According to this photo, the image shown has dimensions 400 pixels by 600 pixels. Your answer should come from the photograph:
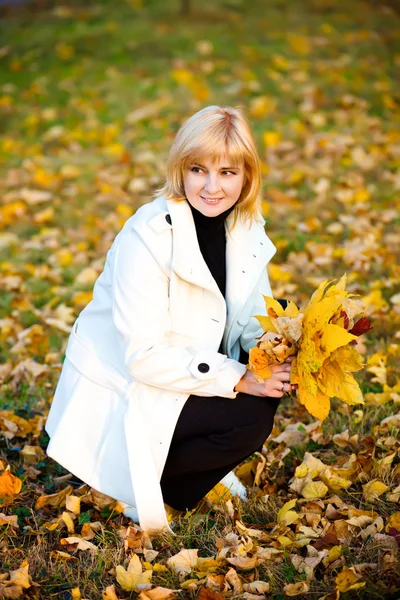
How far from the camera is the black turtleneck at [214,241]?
270 centimetres

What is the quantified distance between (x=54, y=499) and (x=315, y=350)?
1.17m

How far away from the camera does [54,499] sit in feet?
9.16

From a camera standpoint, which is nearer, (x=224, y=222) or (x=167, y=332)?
(x=167, y=332)

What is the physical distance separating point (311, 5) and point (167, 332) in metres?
9.35

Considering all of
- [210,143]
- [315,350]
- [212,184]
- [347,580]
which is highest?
[210,143]

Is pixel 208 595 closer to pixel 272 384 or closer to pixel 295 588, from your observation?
pixel 295 588

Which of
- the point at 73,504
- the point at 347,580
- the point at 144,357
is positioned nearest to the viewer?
the point at 347,580

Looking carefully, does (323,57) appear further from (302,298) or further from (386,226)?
(302,298)

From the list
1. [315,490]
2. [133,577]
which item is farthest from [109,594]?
[315,490]

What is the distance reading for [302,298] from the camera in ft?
13.9

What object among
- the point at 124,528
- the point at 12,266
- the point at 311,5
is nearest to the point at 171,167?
the point at 124,528

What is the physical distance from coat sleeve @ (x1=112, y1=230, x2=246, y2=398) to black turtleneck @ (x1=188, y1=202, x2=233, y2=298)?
0.24m

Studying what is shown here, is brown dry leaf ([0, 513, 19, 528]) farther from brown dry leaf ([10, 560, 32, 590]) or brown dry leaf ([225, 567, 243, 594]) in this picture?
brown dry leaf ([225, 567, 243, 594])

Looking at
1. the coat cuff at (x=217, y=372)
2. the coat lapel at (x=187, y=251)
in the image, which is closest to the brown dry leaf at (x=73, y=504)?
the coat cuff at (x=217, y=372)
